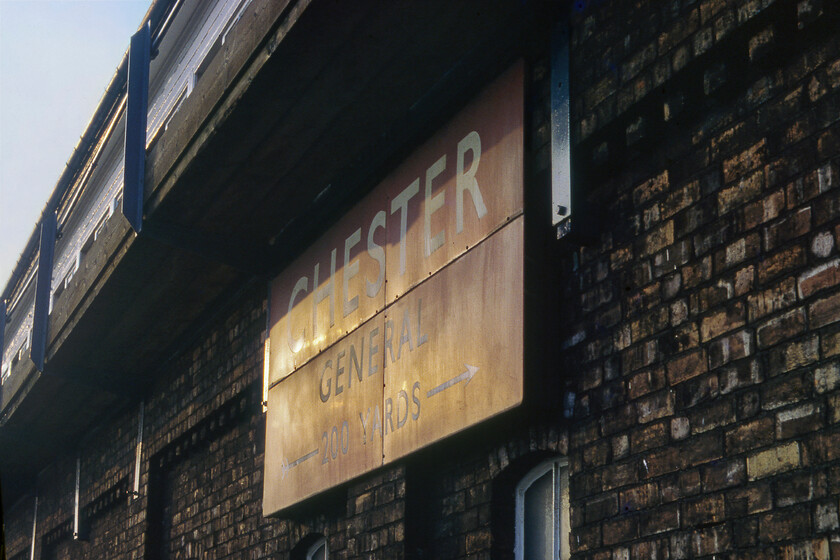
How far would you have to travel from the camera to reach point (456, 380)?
5109 mm

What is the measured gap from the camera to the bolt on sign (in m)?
4.94

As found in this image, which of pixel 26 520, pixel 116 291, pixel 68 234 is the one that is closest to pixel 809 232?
pixel 116 291

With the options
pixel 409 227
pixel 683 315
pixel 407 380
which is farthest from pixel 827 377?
pixel 409 227

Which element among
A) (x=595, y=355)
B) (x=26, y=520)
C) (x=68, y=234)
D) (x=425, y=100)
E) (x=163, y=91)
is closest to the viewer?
(x=595, y=355)

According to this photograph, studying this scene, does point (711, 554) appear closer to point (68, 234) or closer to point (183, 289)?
point (183, 289)

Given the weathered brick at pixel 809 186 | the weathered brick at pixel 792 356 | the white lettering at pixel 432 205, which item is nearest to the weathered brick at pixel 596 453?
the weathered brick at pixel 792 356

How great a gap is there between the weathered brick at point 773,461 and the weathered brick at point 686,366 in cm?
42

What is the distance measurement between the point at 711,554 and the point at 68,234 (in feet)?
28.5

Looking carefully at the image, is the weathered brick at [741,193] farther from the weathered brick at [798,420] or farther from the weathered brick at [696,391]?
the weathered brick at [798,420]

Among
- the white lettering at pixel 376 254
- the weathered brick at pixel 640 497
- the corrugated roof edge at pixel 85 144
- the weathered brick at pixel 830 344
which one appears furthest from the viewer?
the corrugated roof edge at pixel 85 144

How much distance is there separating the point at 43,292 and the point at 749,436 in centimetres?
868

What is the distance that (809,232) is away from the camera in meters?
3.54

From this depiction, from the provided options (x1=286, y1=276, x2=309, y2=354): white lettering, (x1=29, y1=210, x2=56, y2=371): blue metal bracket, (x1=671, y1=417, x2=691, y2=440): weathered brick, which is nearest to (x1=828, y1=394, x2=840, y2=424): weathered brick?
(x1=671, y1=417, x2=691, y2=440): weathered brick

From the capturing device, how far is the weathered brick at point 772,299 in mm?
3584
